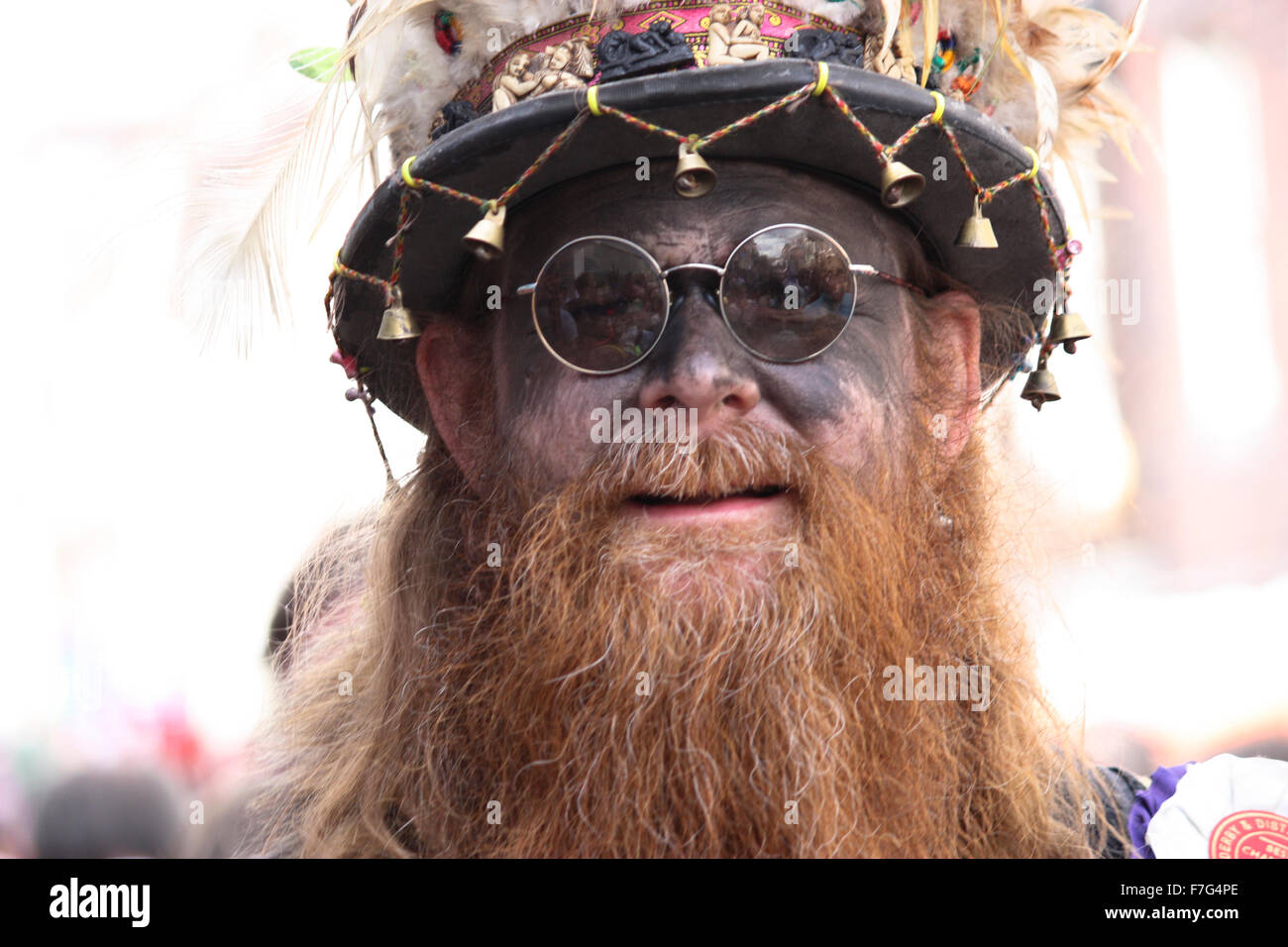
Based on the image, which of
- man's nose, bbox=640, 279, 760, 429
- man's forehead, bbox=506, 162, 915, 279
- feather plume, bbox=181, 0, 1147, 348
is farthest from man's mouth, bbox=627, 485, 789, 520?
feather plume, bbox=181, 0, 1147, 348

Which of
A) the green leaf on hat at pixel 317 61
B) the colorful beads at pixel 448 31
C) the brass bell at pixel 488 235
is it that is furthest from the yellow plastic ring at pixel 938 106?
the green leaf on hat at pixel 317 61

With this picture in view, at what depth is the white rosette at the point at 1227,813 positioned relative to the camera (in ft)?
5.31

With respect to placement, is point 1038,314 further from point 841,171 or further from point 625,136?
point 625,136

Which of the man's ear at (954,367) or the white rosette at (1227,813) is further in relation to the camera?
the man's ear at (954,367)

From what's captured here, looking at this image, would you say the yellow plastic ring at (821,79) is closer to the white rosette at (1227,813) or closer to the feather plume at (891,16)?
the feather plume at (891,16)

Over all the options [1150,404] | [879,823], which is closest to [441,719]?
[879,823]

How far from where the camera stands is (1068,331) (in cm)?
192

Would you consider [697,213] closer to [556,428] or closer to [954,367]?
[556,428]

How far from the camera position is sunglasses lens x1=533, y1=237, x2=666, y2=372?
162cm

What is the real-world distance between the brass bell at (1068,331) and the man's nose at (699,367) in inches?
28.5

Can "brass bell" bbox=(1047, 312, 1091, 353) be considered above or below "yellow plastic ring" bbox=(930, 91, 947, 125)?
below

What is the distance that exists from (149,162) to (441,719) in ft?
4.52

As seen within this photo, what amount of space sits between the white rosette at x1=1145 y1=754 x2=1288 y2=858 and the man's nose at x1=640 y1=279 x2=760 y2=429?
105 cm

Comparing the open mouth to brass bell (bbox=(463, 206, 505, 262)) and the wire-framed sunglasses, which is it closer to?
the wire-framed sunglasses
